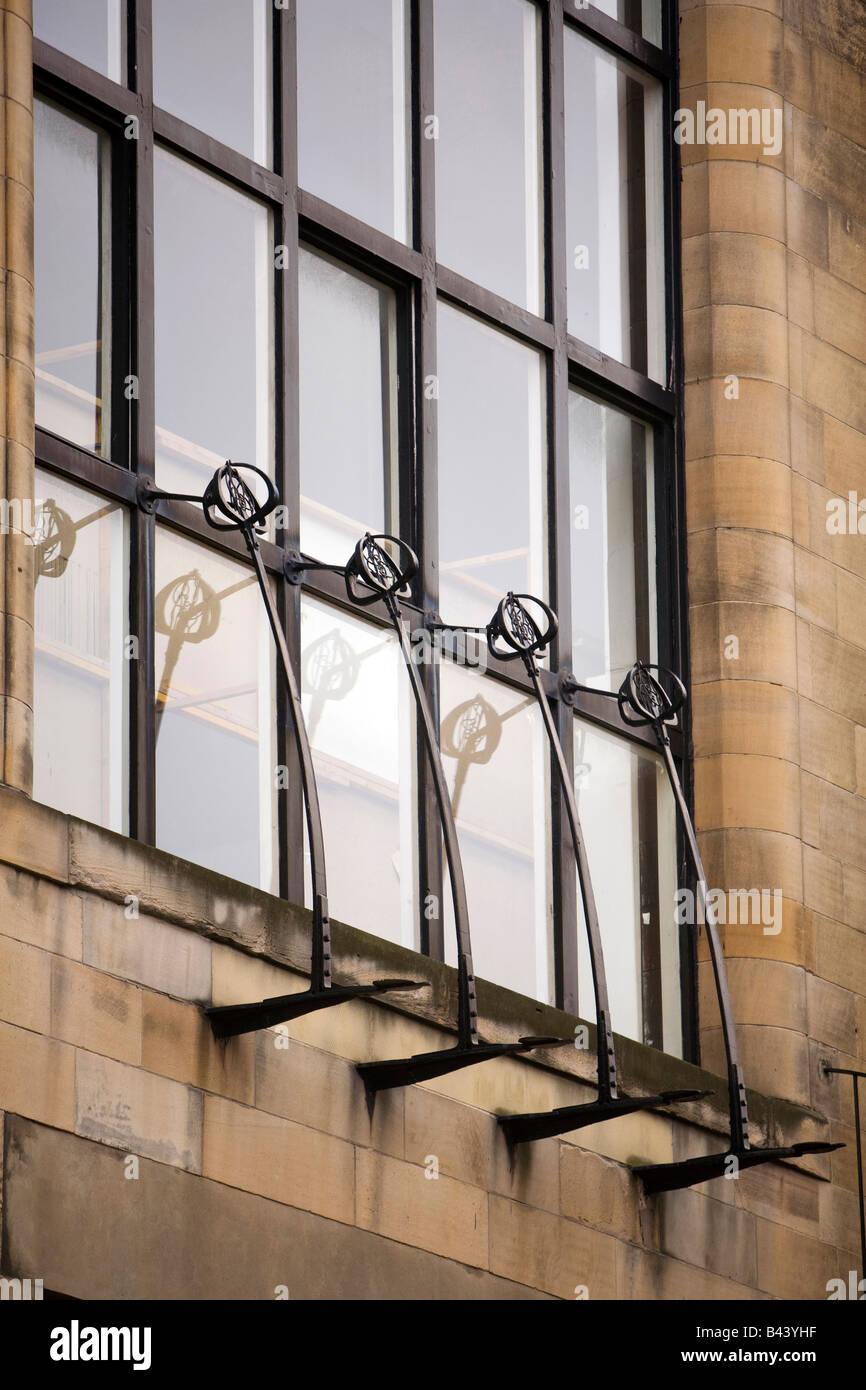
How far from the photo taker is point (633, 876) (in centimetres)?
1738

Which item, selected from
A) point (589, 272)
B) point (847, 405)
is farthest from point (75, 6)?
point (847, 405)

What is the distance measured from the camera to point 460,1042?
13508 millimetres

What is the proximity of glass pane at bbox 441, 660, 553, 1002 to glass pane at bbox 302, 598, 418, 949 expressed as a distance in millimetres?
418

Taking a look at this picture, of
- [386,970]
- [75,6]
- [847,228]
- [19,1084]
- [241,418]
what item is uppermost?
[847,228]

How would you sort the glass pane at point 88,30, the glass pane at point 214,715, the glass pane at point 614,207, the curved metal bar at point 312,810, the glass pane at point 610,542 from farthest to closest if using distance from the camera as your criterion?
the glass pane at point 614,207, the glass pane at point 610,542, the glass pane at point 88,30, the glass pane at point 214,715, the curved metal bar at point 312,810

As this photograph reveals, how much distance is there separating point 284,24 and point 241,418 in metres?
2.62

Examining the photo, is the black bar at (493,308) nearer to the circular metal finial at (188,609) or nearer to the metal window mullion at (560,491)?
the metal window mullion at (560,491)

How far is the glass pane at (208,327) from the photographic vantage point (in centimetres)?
1440

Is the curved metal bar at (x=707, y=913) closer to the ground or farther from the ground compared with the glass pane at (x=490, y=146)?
closer to the ground

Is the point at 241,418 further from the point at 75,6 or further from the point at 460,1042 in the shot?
the point at 460,1042

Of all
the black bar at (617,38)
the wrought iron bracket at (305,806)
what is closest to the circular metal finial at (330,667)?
the wrought iron bracket at (305,806)

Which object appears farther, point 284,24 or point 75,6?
point 284,24

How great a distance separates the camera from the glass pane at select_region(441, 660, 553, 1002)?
15.9 metres

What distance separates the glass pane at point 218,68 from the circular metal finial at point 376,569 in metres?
2.59
